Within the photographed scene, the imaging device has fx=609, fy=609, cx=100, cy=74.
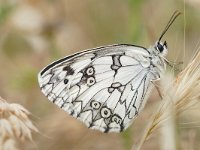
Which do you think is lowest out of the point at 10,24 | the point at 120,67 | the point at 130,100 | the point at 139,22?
the point at 130,100

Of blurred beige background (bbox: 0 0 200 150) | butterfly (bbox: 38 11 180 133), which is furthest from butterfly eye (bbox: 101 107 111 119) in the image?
blurred beige background (bbox: 0 0 200 150)

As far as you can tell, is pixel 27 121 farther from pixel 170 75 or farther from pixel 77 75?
pixel 77 75

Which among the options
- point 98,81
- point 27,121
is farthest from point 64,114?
point 27,121

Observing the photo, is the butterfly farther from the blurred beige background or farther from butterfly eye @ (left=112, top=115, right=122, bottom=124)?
the blurred beige background

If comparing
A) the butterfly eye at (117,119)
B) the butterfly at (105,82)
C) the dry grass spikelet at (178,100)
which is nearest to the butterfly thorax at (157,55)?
the butterfly at (105,82)

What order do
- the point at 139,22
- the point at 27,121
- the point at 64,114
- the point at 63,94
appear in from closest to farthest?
Answer: the point at 27,121
the point at 63,94
the point at 139,22
the point at 64,114
